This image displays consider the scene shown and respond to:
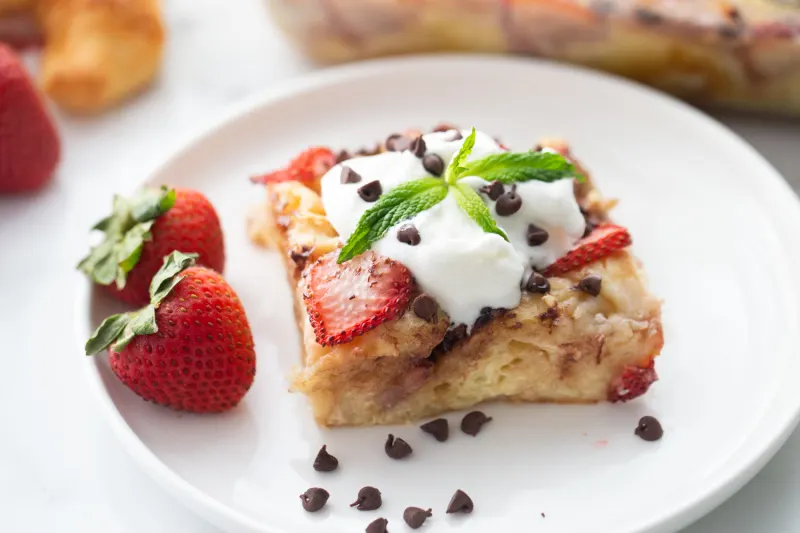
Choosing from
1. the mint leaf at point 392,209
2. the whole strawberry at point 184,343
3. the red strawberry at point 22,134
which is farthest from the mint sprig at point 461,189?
the red strawberry at point 22,134

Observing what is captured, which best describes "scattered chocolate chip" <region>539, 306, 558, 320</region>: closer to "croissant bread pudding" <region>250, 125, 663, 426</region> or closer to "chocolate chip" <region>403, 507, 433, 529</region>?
"croissant bread pudding" <region>250, 125, 663, 426</region>

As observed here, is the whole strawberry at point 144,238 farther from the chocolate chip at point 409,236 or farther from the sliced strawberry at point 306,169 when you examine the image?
the chocolate chip at point 409,236

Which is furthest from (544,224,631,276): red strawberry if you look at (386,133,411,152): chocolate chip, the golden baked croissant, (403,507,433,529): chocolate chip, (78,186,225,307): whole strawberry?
the golden baked croissant

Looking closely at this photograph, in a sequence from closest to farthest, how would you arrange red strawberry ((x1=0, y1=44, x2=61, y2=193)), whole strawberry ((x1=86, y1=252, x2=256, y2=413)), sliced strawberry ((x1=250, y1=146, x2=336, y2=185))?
whole strawberry ((x1=86, y1=252, x2=256, y2=413)) < sliced strawberry ((x1=250, y1=146, x2=336, y2=185)) < red strawberry ((x1=0, y1=44, x2=61, y2=193))

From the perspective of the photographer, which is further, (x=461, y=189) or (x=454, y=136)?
(x=454, y=136)

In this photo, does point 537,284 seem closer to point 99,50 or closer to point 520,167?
point 520,167

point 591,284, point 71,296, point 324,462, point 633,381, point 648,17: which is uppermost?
point 648,17

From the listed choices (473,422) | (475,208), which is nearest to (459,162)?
(475,208)
